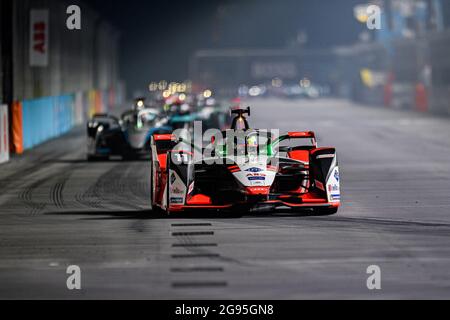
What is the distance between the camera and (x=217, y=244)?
1416cm

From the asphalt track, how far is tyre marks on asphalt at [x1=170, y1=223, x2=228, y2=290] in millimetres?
13

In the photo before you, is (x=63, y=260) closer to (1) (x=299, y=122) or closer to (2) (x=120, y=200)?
(2) (x=120, y=200)

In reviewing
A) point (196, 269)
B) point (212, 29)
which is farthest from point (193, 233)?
point (212, 29)

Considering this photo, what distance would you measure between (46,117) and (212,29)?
92132 millimetres

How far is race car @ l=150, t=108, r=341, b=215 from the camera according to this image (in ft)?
54.7

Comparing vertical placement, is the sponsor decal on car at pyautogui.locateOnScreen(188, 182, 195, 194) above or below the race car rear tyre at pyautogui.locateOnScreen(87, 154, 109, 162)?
above

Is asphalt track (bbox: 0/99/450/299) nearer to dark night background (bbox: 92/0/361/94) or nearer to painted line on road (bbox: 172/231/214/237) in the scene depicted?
painted line on road (bbox: 172/231/214/237)

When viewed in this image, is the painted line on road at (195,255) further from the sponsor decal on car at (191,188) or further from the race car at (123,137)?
the race car at (123,137)

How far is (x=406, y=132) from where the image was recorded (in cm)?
4641

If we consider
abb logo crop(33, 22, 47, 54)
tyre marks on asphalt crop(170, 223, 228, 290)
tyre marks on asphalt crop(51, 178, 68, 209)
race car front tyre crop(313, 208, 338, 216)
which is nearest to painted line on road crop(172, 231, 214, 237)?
tyre marks on asphalt crop(170, 223, 228, 290)

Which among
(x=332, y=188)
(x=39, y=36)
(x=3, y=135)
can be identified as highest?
(x=39, y=36)

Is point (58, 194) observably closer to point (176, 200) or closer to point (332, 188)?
point (176, 200)

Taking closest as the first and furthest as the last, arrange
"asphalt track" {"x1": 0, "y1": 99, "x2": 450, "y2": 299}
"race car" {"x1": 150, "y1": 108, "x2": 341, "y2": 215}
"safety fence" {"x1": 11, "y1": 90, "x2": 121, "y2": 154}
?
"asphalt track" {"x1": 0, "y1": 99, "x2": 450, "y2": 299} < "race car" {"x1": 150, "y1": 108, "x2": 341, "y2": 215} < "safety fence" {"x1": 11, "y1": 90, "x2": 121, "y2": 154}
